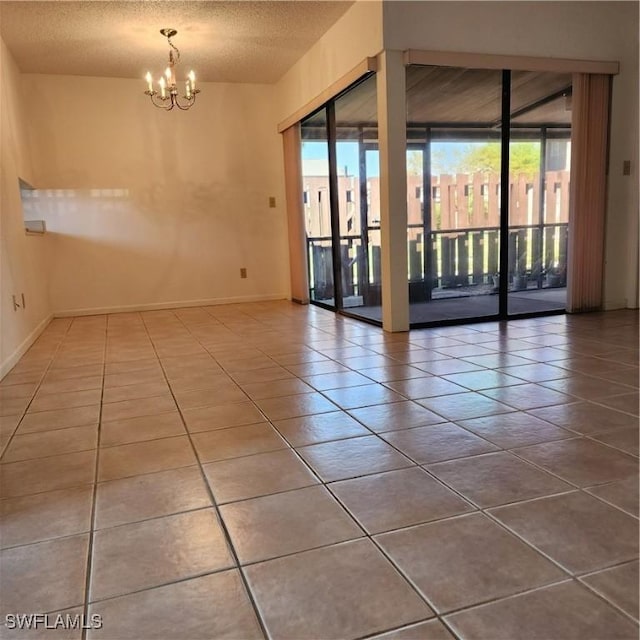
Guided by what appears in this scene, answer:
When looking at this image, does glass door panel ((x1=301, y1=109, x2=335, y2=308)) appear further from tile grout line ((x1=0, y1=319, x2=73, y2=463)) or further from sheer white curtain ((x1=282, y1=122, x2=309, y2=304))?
tile grout line ((x1=0, y1=319, x2=73, y2=463))

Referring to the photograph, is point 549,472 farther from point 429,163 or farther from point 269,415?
point 429,163

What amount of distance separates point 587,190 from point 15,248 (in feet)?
15.8

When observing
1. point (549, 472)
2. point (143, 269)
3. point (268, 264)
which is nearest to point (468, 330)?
point (549, 472)

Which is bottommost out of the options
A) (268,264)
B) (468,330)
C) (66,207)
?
(468,330)

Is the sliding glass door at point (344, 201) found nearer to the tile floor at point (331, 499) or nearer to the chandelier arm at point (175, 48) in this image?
the chandelier arm at point (175, 48)

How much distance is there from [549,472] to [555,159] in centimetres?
391

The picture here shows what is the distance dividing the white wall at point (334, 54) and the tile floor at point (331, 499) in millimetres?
2578

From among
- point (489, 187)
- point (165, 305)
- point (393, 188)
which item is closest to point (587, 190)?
point (489, 187)

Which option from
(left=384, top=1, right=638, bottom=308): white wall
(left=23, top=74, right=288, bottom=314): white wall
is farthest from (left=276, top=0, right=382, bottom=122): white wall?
(left=23, top=74, right=288, bottom=314): white wall

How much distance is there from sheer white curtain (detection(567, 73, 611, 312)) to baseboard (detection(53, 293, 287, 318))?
3448 millimetres

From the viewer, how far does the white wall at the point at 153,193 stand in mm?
5863

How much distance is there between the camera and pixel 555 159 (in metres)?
4.84

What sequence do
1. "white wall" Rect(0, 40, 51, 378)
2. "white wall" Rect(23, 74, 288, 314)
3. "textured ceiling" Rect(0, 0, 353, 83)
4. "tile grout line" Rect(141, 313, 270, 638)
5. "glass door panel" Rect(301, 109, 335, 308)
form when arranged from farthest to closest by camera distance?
"white wall" Rect(23, 74, 288, 314) → "glass door panel" Rect(301, 109, 335, 308) → "textured ceiling" Rect(0, 0, 353, 83) → "white wall" Rect(0, 40, 51, 378) → "tile grout line" Rect(141, 313, 270, 638)

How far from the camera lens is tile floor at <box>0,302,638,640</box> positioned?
1.17 meters
